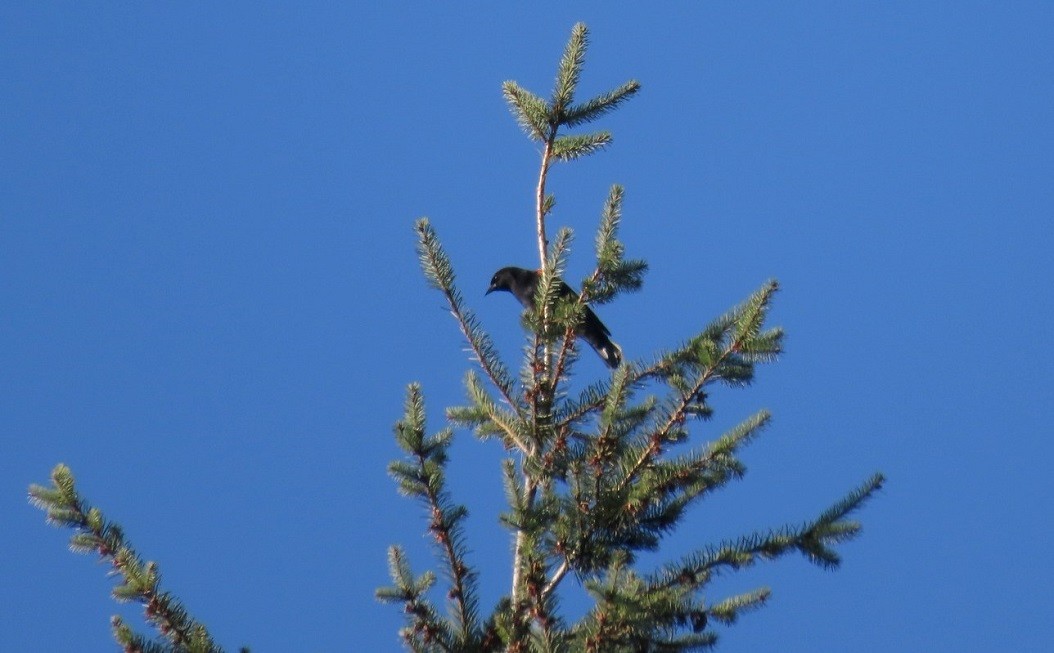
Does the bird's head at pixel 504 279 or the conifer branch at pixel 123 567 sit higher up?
the bird's head at pixel 504 279

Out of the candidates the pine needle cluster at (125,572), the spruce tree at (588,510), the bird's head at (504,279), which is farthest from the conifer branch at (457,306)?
the bird's head at (504,279)

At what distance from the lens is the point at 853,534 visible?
→ 332 centimetres

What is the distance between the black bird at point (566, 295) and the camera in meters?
4.18

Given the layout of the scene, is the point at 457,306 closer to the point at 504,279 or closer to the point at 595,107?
the point at 595,107

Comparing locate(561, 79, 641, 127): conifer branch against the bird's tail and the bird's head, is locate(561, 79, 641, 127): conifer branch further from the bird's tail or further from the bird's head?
the bird's head

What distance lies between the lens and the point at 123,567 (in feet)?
10.3

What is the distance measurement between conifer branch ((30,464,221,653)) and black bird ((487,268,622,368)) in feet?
4.62

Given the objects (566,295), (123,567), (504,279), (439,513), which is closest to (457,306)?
(566,295)

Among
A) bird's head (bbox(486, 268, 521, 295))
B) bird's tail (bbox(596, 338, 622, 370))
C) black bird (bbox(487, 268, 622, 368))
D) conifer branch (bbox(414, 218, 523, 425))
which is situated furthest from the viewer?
bird's head (bbox(486, 268, 521, 295))

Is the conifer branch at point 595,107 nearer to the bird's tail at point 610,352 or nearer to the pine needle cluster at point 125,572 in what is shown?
the bird's tail at point 610,352

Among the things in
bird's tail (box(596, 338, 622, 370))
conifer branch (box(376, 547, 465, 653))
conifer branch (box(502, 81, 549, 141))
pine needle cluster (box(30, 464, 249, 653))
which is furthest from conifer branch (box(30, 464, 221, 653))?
bird's tail (box(596, 338, 622, 370))

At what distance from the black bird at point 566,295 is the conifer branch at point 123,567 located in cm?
141

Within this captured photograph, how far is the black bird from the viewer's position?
418 centimetres

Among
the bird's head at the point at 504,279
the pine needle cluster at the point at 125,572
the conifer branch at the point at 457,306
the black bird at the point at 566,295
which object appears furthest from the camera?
the bird's head at the point at 504,279
